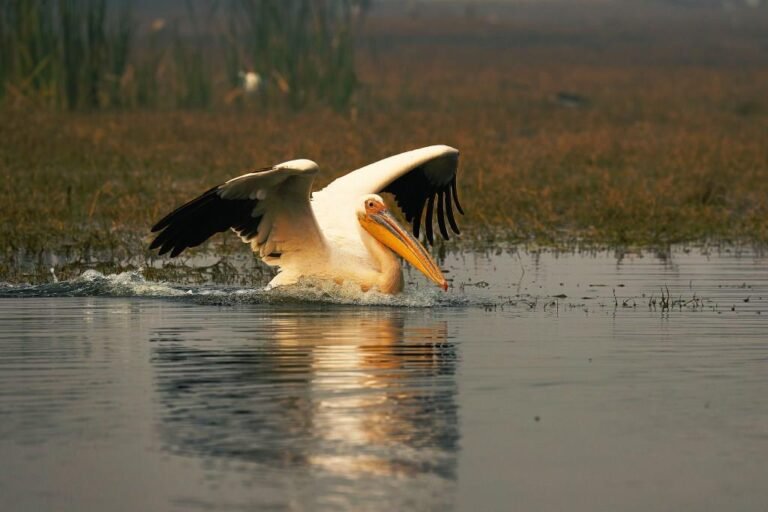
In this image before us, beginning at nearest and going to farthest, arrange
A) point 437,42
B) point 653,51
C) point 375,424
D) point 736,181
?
point 375,424
point 736,181
point 653,51
point 437,42

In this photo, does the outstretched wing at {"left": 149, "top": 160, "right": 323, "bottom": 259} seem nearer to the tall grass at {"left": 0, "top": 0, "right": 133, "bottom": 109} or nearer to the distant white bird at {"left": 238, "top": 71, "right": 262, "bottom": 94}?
the tall grass at {"left": 0, "top": 0, "right": 133, "bottom": 109}

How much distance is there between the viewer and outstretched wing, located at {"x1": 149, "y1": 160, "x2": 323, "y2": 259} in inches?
374

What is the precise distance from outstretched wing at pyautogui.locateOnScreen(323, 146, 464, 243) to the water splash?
47.1 inches

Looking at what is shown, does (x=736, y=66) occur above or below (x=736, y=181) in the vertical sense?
above

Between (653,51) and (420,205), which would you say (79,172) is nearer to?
(420,205)

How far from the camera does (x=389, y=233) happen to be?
9.99 meters

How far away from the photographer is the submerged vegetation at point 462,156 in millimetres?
12750

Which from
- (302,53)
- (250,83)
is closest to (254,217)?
(302,53)

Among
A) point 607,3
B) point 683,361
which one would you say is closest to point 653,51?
point 683,361

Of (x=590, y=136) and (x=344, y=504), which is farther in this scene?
(x=590, y=136)

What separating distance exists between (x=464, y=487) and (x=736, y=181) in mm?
11202

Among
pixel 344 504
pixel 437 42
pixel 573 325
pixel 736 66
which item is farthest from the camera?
pixel 437 42

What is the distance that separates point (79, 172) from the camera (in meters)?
15.9

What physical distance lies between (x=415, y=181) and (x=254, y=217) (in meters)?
1.97
